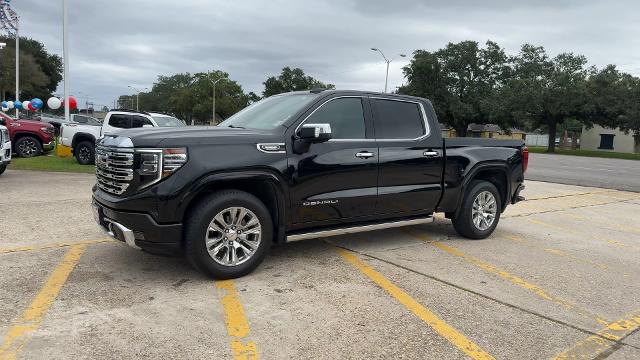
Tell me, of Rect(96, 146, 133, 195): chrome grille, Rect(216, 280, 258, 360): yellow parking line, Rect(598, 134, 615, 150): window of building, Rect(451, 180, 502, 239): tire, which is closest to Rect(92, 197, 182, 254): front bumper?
Rect(96, 146, 133, 195): chrome grille

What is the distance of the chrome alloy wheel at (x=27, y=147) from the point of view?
636 inches

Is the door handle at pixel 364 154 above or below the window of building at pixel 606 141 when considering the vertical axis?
below

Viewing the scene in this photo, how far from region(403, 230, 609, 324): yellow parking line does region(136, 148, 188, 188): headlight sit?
3.36m

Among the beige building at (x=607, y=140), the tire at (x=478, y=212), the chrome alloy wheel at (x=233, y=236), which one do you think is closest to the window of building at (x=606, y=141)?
the beige building at (x=607, y=140)

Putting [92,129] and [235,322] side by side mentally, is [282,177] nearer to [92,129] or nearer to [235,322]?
[235,322]

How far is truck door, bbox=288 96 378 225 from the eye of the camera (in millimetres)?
5008

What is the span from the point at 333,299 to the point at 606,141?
7634 cm

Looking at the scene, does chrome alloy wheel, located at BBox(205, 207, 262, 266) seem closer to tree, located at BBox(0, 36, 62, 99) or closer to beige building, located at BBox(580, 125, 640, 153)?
tree, located at BBox(0, 36, 62, 99)

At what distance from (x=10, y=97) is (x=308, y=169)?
8165cm

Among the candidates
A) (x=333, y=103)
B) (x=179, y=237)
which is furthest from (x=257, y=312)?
(x=333, y=103)

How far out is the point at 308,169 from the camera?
5008 mm

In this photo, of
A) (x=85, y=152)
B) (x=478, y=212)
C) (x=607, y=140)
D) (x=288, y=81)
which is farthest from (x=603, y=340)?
(x=288, y=81)

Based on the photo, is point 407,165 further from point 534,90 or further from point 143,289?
point 534,90

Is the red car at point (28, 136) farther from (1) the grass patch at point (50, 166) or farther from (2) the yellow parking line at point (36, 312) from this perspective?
(2) the yellow parking line at point (36, 312)
